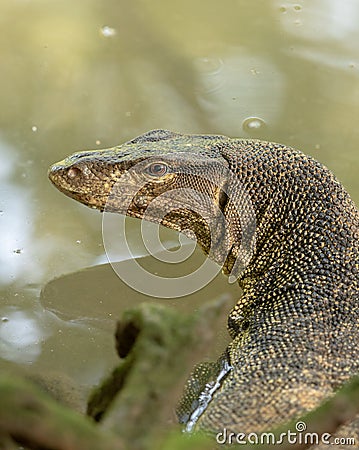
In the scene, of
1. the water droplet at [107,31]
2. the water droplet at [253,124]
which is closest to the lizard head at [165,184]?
the water droplet at [253,124]

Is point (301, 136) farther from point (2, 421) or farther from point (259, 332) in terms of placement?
point (2, 421)

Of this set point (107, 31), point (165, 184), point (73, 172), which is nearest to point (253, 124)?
point (107, 31)

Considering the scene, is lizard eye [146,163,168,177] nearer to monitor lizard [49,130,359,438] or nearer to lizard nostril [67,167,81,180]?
monitor lizard [49,130,359,438]

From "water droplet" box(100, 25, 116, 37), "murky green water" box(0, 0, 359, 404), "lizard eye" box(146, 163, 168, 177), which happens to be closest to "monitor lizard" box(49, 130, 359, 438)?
"lizard eye" box(146, 163, 168, 177)

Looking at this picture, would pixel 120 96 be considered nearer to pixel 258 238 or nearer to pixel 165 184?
pixel 165 184

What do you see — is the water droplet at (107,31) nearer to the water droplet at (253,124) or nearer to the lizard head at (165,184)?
the water droplet at (253,124)

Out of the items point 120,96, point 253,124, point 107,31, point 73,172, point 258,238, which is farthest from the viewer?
point 107,31
